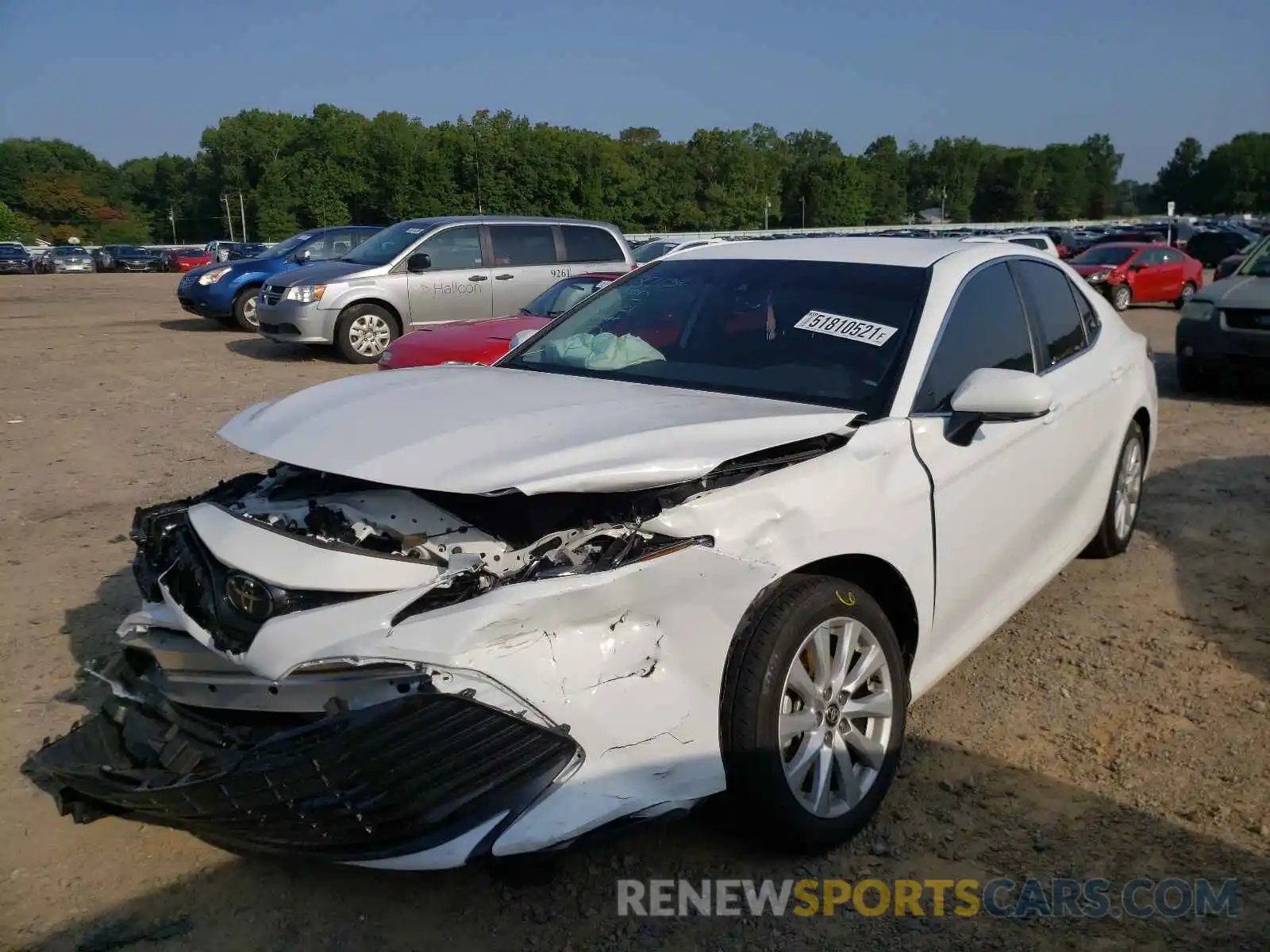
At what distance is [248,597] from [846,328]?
217cm

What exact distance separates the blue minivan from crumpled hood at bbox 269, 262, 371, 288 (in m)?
2.98

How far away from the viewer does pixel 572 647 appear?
2443 mm

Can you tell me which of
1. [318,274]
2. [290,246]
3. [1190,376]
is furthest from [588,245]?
[1190,376]

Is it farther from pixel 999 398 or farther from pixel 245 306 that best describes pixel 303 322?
pixel 999 398

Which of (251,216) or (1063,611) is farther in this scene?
(251,216)

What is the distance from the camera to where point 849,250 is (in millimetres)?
4137

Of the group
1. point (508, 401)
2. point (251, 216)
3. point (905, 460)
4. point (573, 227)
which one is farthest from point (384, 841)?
point (251, 216)

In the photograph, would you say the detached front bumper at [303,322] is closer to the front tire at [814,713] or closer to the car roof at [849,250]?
the car roof at [849,250]

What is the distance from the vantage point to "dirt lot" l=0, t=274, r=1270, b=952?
270 centimetres

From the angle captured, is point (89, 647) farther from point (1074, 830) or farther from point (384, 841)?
point (1074, 830)

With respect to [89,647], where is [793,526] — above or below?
above

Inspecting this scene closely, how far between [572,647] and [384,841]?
61 cm

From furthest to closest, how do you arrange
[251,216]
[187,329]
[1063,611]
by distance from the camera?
[251,216] → [187,329] → [1063,611]

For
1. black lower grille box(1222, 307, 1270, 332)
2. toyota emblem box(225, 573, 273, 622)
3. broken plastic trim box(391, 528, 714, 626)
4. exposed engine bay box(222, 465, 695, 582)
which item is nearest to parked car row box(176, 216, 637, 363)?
black lower grille box(1222, 307, 1270, 332)
